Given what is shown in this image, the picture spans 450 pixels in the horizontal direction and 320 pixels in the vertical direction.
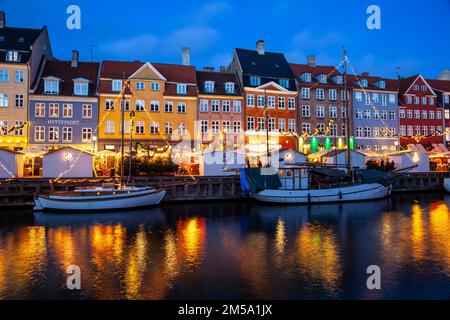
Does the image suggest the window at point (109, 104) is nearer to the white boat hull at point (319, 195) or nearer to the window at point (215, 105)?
the window at point (215, 105)

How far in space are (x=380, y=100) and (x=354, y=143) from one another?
8.34 metres

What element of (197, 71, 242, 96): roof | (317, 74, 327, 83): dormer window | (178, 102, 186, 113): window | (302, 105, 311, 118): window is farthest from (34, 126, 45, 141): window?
(317, 74, 327, 83): dormer window

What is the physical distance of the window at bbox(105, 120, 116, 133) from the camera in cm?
4320

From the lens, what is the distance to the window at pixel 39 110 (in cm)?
4136

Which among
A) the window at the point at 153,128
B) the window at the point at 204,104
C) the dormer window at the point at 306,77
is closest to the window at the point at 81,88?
the window at the point at 153,128

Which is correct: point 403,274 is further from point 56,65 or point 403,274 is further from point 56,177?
point 56,65

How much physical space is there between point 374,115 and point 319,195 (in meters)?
29.3

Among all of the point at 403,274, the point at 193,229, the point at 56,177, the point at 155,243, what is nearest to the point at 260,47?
the point at 56,177

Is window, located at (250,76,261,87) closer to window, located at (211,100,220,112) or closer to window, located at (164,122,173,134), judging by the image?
window, located at (211,100,220,112)

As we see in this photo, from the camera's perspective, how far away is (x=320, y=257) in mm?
14641

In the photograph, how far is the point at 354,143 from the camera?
53.1 m

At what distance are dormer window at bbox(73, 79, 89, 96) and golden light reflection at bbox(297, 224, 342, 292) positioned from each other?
32240 millimetres
